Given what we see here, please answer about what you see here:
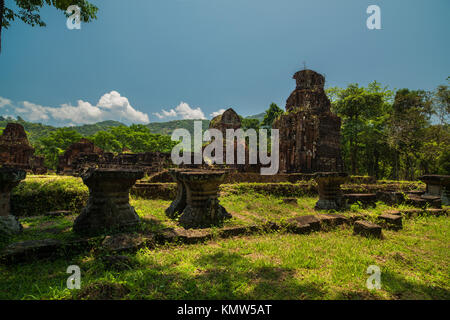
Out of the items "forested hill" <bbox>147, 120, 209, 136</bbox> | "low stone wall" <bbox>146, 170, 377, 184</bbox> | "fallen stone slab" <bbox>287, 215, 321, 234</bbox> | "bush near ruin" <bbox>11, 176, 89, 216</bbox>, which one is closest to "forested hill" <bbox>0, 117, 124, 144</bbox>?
"forested hill" <bbox>147, 120, 209, 136</bbox>

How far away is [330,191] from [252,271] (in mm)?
5401

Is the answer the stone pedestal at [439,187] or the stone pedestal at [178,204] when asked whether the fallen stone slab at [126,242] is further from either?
the stone pedestal at [439,187]

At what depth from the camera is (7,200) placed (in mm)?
3748

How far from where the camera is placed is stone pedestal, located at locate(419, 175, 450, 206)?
8180 mm

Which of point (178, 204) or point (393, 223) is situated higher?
point (178, 204)

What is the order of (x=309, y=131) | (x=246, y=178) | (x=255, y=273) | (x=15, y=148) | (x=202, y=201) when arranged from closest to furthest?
(x=255, y=273) → (x=202, y=201) → (x=246, y=178) → (x=309, y=131) → (x=15, y=148)

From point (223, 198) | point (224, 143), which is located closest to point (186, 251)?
point (223, 198)

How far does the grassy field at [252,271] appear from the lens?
79.7 inches

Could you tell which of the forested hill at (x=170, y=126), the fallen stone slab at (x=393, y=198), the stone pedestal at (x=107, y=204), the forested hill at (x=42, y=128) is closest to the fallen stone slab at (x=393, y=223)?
the fallen stone slab at (x=393, y=198)

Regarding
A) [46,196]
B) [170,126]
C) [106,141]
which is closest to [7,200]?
[46,196]

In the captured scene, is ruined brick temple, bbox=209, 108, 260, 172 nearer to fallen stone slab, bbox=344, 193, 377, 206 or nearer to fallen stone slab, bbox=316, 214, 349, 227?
fallen stone slab, bbox=344, 193, 377, 206

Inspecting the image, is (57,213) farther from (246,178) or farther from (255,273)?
(246,178)

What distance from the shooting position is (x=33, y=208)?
5.39 meters

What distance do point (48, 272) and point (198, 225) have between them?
2483mm
